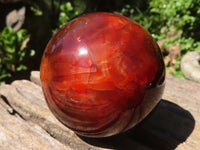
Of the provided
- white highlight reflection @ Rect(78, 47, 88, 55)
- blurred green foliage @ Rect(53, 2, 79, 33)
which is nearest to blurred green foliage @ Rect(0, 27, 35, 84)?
blurred green foliage @ Rect(53, 2, 79, 33)

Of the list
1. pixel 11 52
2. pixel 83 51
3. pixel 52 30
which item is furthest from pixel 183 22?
pixel 83 51

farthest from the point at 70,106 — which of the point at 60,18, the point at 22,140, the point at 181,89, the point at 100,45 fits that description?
the point at 60,18

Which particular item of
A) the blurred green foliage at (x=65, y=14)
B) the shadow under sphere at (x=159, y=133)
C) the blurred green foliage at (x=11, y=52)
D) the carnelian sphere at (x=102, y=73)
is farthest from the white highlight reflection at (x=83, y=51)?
the blurred green foliage at (x=65, y=14)

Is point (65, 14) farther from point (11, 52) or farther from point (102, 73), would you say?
point (102, 73)

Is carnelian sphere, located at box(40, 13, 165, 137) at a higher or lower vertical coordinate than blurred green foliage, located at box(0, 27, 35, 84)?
higher

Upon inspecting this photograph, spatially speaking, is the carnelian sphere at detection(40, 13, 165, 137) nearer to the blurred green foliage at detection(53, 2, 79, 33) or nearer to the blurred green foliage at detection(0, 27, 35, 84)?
the blurred green foliage at detection(0, 27, 35, 84)

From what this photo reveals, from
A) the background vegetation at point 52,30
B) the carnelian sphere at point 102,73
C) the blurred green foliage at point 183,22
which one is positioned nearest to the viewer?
the carnelian sphere at point 102,73

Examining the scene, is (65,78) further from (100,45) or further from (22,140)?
(22,140)

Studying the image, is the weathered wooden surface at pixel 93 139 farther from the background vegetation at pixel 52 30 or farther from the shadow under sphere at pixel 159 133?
the background vegetation at pixel 52 30
